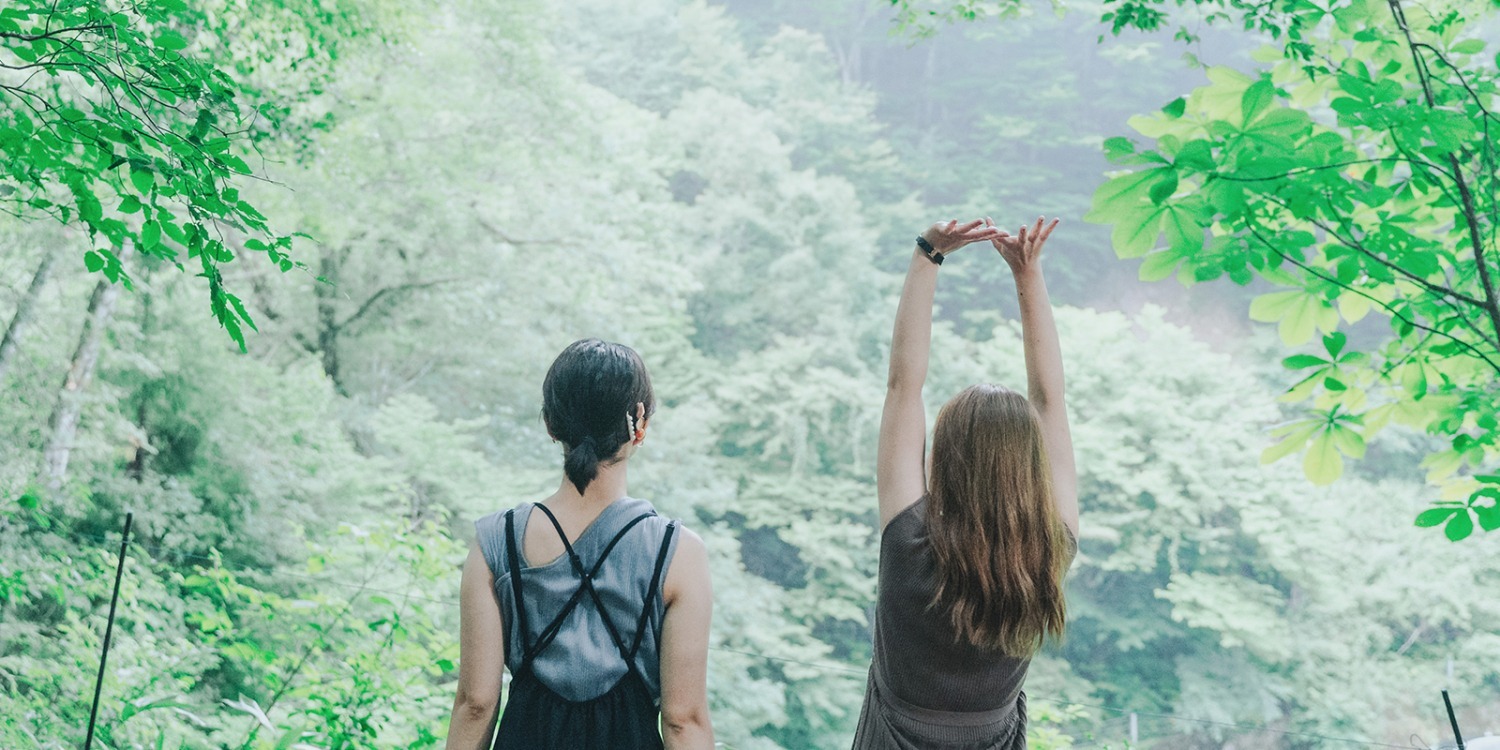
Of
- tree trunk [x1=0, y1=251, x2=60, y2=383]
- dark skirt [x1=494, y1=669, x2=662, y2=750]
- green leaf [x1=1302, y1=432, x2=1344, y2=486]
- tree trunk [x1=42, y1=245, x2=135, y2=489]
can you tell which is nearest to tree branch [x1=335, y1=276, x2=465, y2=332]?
tree trunk [x1=42, y1=245, x2=135, y2=489]

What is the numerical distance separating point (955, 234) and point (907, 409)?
0.23 m

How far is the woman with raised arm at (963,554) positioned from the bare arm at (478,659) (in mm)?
369

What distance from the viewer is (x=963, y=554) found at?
2.96 ft

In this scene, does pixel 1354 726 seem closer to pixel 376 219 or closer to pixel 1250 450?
pixel 1250 450

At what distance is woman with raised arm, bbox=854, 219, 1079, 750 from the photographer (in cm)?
90

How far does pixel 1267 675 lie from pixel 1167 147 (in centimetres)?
1079

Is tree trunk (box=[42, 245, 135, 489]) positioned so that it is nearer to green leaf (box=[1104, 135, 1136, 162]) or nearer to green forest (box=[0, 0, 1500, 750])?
green forest (box=[0, 0, 1500, 750])

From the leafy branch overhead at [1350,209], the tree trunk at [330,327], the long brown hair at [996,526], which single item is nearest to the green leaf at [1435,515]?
the leafy branch overhead at [1350,209]

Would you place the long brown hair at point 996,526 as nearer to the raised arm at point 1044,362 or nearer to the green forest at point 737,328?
the raised arm at point 1044,362

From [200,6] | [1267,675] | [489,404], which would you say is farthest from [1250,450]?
[200,6]

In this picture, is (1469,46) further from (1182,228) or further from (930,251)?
(930,251)

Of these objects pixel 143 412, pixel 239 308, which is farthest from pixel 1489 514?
pixel 143 412

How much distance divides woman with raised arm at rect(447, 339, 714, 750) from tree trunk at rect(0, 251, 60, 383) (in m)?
4.59

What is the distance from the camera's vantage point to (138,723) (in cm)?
249
